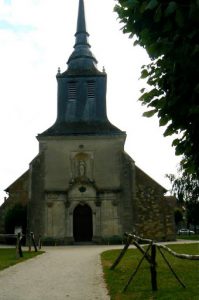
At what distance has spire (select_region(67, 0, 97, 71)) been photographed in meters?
35.2

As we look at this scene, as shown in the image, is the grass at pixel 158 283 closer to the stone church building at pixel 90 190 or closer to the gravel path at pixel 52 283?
Answer: the gravel path at pixel 52 283

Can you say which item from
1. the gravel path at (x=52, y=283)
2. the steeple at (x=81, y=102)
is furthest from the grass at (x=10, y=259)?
the steeple at (x=81, y=102)

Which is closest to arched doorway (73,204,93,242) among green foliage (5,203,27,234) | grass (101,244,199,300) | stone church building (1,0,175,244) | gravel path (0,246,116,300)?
stone church building (1,0,175,244)

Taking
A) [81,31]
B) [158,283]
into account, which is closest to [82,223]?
[81,31]

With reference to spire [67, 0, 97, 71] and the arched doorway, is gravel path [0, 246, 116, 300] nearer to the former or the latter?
the arched doorway

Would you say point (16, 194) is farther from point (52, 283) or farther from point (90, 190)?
point (52, 283)

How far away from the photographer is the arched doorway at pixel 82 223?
98.7ft

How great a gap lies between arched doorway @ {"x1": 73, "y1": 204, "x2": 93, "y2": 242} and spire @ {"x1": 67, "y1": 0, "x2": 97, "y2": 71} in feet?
39.3

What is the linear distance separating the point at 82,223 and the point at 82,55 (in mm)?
14588

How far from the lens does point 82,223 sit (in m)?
30.3

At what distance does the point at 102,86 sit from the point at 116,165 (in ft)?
23.2

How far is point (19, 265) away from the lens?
14.5 metres

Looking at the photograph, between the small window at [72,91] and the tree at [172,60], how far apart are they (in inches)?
1129

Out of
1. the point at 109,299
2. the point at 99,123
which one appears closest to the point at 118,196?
the point at 99,123
